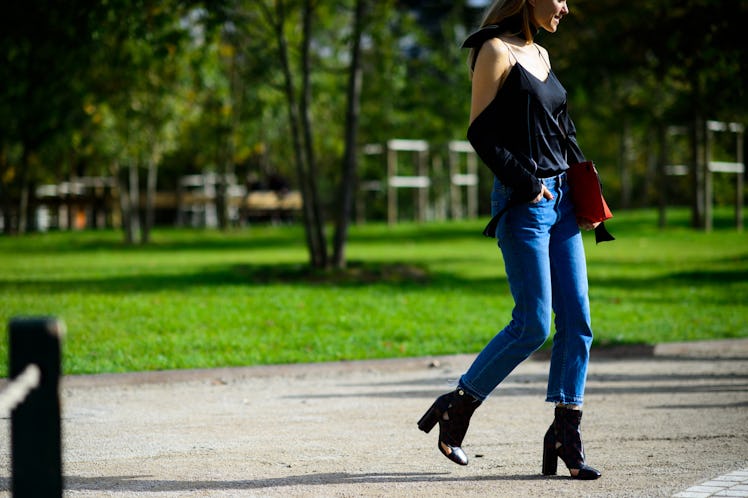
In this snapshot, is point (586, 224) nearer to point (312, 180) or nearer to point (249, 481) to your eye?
point (249, 481)

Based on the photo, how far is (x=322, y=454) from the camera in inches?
220

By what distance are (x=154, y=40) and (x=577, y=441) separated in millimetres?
11267

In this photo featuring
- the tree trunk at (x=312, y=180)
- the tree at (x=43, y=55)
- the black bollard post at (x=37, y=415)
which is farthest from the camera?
the tree trunk at (x=312, y=180)

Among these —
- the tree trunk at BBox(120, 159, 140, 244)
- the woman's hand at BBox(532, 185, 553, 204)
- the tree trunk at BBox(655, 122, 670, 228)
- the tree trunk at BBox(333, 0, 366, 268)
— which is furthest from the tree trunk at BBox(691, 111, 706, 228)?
the woman's hand at BBox(532, 185, 553, 204)

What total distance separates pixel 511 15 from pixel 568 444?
1949mm

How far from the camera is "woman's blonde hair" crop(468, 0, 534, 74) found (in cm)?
489

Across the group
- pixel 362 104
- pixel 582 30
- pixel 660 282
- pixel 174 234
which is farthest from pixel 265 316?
pixel 362 104

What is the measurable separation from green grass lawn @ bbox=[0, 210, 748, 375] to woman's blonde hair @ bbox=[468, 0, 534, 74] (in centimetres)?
493

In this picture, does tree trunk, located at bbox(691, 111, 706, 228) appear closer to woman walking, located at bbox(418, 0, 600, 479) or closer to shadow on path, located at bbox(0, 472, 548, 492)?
woman walking, located at bbox(418, 0, 600, 479)

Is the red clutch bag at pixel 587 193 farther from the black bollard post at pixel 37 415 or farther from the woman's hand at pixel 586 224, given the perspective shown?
the black bollard post at pixel 37 415

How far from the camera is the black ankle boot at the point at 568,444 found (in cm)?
492

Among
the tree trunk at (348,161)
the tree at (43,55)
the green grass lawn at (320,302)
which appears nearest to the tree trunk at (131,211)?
the green grass lawn at (320,302)

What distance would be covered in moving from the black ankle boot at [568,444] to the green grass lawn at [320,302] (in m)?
4.53

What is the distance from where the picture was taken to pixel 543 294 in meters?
4.85
